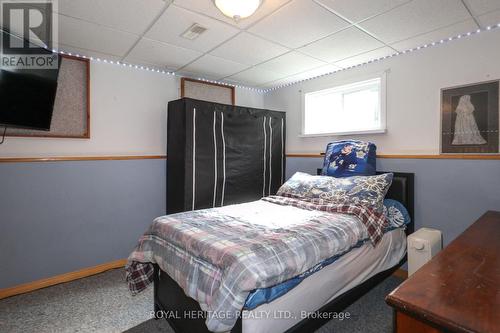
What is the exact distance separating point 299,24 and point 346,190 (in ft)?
4.96

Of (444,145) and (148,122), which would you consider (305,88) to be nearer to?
(444,145)

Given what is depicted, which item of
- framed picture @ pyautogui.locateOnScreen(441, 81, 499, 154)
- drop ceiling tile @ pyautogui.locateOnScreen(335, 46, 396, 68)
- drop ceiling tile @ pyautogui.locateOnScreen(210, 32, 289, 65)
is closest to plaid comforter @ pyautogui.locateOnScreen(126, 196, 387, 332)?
framed picture @ pyautogui.locateOnScreen(441, 81, 499, 154)

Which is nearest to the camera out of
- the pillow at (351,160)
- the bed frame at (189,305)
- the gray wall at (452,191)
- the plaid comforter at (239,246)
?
the plaid comforter at (239,246)

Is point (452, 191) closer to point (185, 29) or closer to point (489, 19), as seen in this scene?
point (489, 19)

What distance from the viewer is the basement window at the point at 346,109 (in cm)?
310

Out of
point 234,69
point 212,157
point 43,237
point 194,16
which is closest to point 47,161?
point 43,237

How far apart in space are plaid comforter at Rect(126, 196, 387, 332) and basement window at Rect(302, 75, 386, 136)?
137 centimetres

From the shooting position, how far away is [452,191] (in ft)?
8.05

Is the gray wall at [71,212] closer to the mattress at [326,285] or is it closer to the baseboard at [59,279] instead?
the baseboard at [59,279]

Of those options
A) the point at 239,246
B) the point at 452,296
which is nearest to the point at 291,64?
the point at 239,246

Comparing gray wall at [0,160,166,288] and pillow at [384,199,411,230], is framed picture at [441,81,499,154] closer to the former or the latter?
pillow at [384,199,411,230]

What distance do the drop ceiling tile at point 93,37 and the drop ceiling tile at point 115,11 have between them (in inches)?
4.4

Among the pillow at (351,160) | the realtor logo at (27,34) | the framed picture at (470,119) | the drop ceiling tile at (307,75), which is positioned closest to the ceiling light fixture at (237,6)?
the realtor logo at (27,34)

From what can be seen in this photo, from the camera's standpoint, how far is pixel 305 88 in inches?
149
